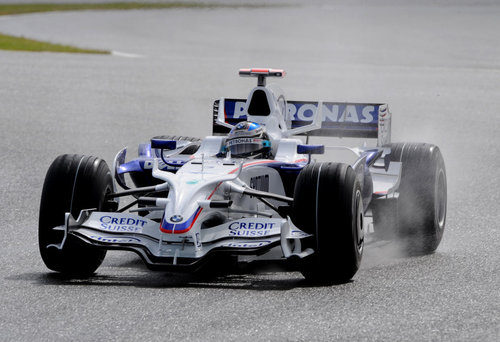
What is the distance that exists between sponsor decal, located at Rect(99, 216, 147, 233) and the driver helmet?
1599mm

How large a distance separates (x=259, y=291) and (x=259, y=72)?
314 cm

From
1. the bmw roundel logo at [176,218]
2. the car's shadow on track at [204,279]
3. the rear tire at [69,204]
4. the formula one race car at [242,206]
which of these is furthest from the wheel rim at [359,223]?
the rear tire at [69,204]

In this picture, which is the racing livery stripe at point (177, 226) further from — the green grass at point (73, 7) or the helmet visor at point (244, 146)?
the green grass at point (73, 7)

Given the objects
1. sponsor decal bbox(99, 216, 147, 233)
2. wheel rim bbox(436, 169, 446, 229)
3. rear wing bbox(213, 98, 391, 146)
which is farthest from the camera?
rear wing bbox(213, 98, 391, 146)

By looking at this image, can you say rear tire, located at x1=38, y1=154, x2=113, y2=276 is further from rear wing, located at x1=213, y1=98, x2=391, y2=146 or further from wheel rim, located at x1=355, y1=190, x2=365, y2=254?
rear wing, located at x1=213, y1=98, x2=391, y2=146

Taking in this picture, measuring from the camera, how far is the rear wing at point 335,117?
10.2m

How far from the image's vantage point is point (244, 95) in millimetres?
21984

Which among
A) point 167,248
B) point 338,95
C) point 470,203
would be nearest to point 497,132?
point 338,95

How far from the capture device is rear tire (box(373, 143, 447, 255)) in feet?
31.4

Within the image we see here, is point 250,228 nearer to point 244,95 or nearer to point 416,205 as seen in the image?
point 416,205

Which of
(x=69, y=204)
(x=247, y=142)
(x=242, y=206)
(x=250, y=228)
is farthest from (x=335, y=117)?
(x=69, y=204)

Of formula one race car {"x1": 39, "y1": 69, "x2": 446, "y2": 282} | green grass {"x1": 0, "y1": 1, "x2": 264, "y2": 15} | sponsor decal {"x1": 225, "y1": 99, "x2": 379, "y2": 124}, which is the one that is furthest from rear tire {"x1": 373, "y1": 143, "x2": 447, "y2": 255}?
green grass {"x1": 0, "y1": 1, "x2": 264, "y2": 15}

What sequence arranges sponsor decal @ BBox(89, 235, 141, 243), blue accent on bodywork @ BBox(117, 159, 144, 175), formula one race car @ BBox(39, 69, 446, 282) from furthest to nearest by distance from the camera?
blue accent on bodywork @ BBox(117, 159, 144, 175) < sponsor decal @ BBox(89, 235, 141, 243) < formula one race car @ BBox(39, 69, 446, 282)

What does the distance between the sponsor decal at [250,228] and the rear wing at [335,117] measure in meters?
2.72
